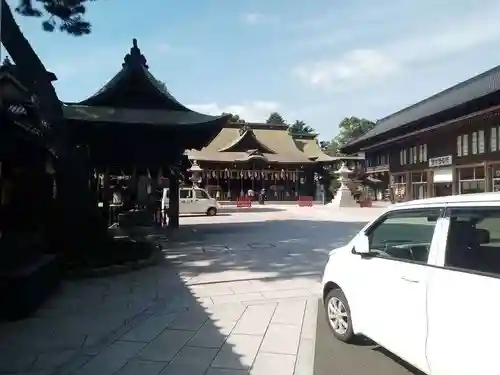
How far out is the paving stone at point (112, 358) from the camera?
3828mm

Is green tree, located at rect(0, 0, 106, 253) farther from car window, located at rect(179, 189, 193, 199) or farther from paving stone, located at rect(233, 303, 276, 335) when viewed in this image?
car window, located at rect(179, 189, 193, 199)

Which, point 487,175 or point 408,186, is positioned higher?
point 487,175

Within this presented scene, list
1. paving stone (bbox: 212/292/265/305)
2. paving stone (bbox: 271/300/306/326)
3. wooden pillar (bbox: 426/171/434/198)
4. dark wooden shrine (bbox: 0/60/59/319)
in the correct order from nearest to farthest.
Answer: paving stone (bbox: 271/300/306/326)
dark wooden shrine (bbox: 0/60/59/319)
paving stone (bbox: 212/292/265/305)
wooden pillar (bbox: 426/171/434/198)

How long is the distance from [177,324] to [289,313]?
148 centimetres

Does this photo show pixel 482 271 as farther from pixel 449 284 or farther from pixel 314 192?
pixel 314 192

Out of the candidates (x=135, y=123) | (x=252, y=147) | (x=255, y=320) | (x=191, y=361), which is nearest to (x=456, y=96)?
(x=252, y=147)

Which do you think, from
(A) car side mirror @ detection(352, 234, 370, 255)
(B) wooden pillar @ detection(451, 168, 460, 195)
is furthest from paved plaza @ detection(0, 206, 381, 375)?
(B) wooden pillar @ detection(451, 168, 460, 195)

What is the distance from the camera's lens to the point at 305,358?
13.4ft

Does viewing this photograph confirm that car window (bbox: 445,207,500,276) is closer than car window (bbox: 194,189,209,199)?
Yes

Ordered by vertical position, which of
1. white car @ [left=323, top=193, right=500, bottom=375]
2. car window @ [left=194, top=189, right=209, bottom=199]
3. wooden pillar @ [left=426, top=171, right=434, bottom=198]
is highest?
wooden pillar @ [left=426, top=171, right=434, bottom=198]

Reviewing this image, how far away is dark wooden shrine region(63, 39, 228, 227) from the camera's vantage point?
12312mm

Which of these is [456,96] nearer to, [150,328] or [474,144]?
[474,144]

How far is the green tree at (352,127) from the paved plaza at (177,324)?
7308 cm

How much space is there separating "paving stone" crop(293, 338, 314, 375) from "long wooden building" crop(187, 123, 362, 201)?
34.6m
